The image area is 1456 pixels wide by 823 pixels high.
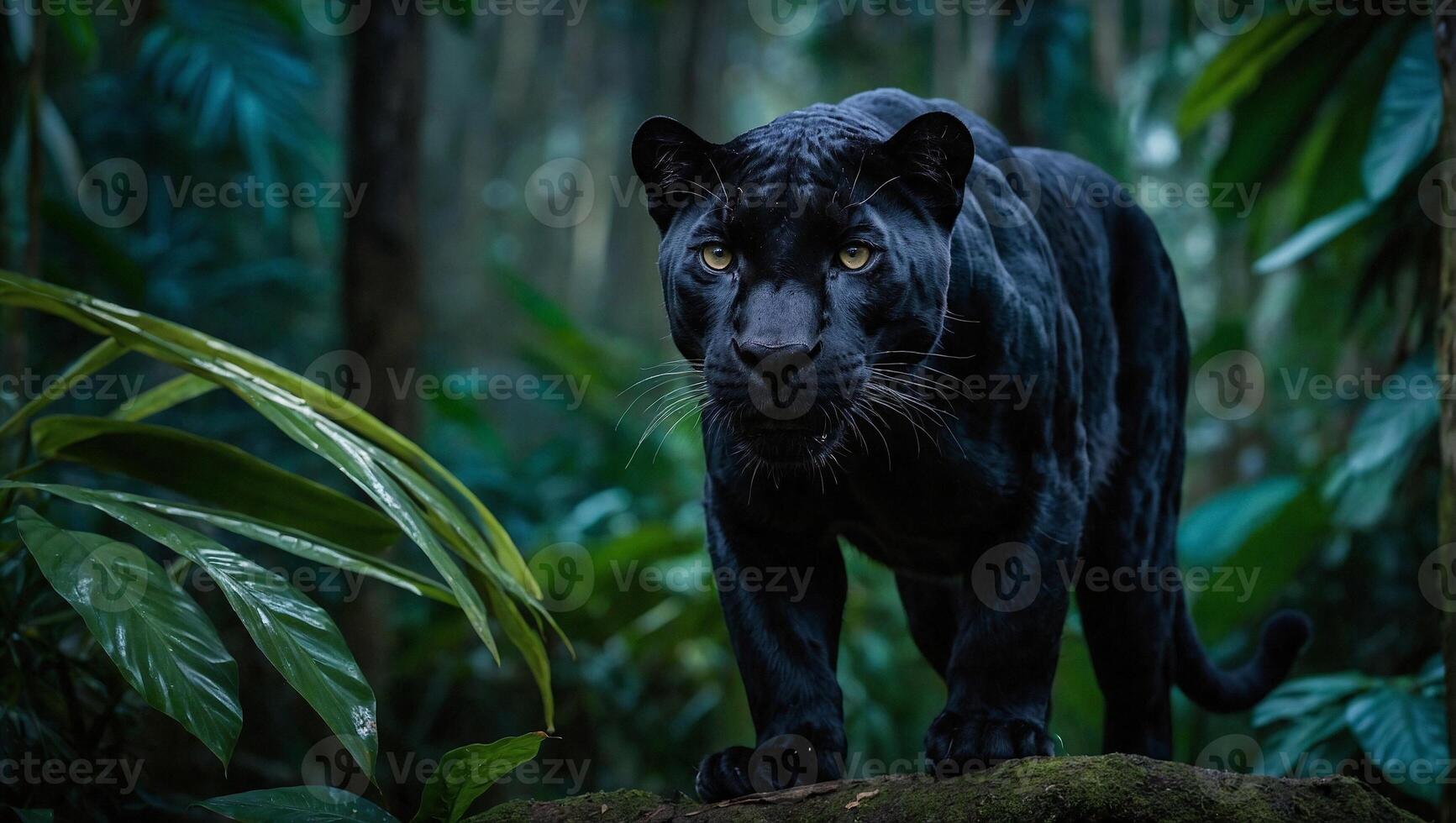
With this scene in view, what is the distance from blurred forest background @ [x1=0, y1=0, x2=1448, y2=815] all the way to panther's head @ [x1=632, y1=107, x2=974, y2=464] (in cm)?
159

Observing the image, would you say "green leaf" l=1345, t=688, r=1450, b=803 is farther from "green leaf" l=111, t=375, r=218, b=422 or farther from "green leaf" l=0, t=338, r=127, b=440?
"green leaf" l=0, t=338, r=127, b=440

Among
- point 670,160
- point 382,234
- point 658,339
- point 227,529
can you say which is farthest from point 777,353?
point 658,339

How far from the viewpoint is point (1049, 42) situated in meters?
6.84

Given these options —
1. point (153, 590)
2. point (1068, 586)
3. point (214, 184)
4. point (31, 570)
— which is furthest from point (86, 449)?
point (214, 184)

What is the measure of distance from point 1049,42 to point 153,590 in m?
5.97

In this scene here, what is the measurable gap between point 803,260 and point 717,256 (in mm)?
167

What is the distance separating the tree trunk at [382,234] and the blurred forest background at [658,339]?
0.01m

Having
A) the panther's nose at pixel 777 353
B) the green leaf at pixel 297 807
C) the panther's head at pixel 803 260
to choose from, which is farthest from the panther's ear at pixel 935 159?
the green leaf at pixel 297 807

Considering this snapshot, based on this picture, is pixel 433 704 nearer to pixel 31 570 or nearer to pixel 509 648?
pixel 509 648

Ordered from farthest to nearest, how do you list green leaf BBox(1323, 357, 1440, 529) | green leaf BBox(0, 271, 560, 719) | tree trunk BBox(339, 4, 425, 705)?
tree trunk BBox(339, 4, 425, 705)
green leaf BBox(1323, 357, 1440, 529)
green leaf BBox(0, 271, 560, 719)

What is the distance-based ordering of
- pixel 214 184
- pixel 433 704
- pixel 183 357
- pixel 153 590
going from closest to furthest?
pixel 153 590 → pixel 183 357 → pixel 433 704 → pixel 214 184

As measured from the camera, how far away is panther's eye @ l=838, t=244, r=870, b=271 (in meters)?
2.04

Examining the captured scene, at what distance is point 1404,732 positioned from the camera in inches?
133

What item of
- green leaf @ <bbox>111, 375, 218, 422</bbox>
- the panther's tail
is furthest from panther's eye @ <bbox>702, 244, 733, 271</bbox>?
the panther's tail
